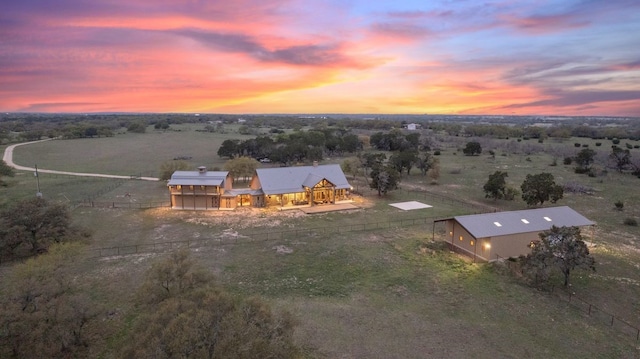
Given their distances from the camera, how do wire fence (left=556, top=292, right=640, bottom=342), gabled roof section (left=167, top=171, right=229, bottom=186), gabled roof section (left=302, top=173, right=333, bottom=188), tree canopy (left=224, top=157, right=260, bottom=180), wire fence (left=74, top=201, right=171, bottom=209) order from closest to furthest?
wire fence (left=556, top=292, right=640, bottom=342)
gabled roof section (left=167, top=171, right=229, bottom=186)
wire fence (left=74, top=201, right=171, bottom=209)
gabled roof section (left=302, top=173, right=333, bottom=188)
tree canopy (left=224, top=157, right=260, bottom=180)

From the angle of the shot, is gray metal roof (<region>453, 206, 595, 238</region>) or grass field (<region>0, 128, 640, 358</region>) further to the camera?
gray metal roof (<region>453, 206, 595, 238</region>)

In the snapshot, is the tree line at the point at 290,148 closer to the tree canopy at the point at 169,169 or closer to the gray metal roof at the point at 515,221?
the tree canopy at the point at 169,169

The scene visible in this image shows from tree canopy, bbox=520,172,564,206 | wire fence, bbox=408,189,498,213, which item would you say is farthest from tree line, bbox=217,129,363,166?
tree canopy, bbox=520,172,564,206

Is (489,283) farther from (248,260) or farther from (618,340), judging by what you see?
(248,260)

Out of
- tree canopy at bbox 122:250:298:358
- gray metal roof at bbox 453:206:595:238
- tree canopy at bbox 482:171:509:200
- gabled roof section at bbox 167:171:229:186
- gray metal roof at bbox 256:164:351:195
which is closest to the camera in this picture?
tree canopy at bbox 122:250:298:358

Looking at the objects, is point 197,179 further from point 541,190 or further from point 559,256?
point 541,190

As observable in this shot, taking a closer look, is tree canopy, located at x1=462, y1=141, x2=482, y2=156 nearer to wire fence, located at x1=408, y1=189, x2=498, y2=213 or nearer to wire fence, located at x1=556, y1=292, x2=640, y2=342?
wire fence, located at x1=408, y1=189, x2=498, y2=213
